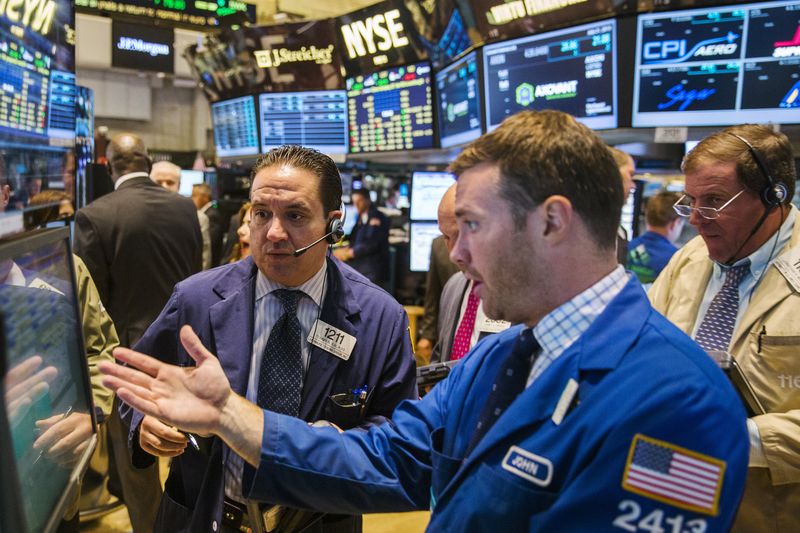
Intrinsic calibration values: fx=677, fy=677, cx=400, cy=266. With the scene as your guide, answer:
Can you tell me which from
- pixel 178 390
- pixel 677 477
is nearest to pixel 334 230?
pixel 178 390

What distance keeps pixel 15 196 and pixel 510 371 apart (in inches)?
70.3

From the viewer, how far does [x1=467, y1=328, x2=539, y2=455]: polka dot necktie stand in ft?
3.96

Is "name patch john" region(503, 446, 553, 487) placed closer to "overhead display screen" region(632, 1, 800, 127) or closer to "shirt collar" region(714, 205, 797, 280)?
"shirt collar" region(714, 205, 797, 280)

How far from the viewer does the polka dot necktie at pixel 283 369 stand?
1658 millimetres

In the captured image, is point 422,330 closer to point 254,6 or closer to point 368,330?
point 368,330

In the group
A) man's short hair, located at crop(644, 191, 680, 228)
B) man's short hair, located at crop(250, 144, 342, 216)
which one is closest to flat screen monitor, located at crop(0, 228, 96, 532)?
man's short hair, located at crop(250, 144, 342, 216)

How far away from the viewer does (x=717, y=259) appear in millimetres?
2016

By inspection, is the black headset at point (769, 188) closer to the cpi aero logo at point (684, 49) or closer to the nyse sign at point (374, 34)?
the cpi aero logo at point (684, 49)

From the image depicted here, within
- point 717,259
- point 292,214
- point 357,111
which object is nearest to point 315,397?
point 292,214

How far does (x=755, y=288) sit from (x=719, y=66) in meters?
2.00

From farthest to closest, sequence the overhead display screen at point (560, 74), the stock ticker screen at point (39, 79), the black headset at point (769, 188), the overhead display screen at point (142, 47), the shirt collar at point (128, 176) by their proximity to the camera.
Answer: the overhead display screen at point (142, 47), the overhead display screen at point (560, 74), the shirt collar at point (128, 176), the stock ticker screen at point (39, 79), the black headset at point (769, 188)

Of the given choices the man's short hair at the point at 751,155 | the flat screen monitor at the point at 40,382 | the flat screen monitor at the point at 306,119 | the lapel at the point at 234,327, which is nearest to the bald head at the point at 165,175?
the flat screen monitor at the point at 306,119

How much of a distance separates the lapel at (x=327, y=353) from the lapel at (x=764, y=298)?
3.41 ft

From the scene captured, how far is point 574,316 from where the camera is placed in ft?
3.81
